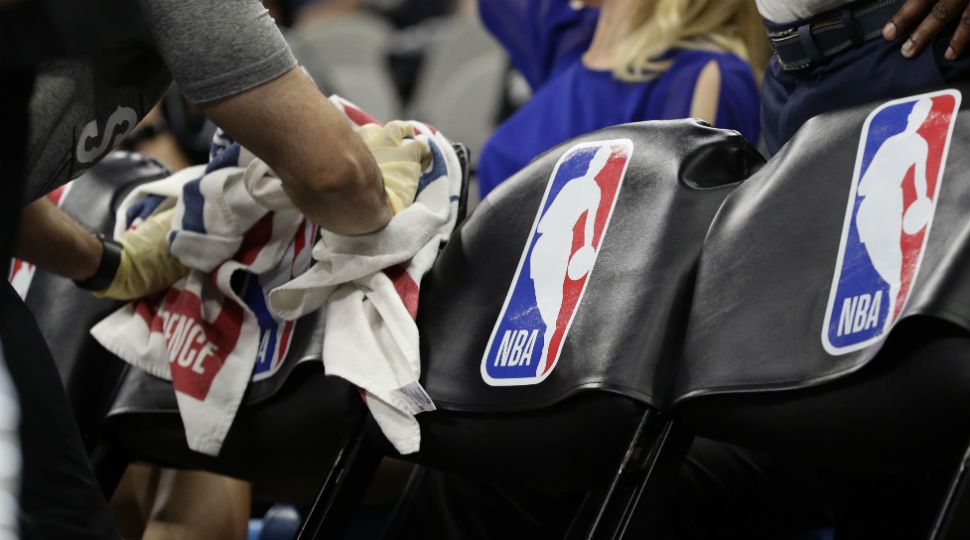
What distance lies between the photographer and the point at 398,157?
4.95 feet

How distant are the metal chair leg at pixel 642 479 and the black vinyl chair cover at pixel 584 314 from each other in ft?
0.06

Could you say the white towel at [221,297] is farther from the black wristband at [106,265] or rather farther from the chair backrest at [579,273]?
the chair backrest at [579,273]

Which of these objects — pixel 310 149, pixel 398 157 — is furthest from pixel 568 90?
pixel 310 149

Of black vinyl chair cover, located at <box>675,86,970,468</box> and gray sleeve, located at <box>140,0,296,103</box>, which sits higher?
gray sleeve, located at <box>140,0,296,103</box>

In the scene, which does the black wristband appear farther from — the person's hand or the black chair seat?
the person's hand

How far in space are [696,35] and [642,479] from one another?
1242mm

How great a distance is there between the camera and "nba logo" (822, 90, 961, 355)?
1.02 metres

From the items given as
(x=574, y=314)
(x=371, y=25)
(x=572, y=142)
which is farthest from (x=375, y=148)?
(x=371, y=25)

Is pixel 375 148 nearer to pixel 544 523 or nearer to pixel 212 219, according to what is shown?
pixel 212 219

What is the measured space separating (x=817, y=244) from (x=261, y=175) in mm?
687

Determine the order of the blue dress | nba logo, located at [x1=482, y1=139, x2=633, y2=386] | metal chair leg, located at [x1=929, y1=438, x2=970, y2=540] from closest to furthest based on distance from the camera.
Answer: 1. metal chair leg, located at [x1=929, y1=438, x2=970, y2=540]
2. nba logo, located at [x1=482, y1=139, x2=633, y2=386]
3. the blue dress

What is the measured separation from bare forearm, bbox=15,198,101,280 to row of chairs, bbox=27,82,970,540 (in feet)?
0.91

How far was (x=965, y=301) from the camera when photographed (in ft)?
3.14

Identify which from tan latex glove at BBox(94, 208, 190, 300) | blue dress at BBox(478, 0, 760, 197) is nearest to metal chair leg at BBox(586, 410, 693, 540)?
tan latex glove at BBox(94, 208, 190, 300)
